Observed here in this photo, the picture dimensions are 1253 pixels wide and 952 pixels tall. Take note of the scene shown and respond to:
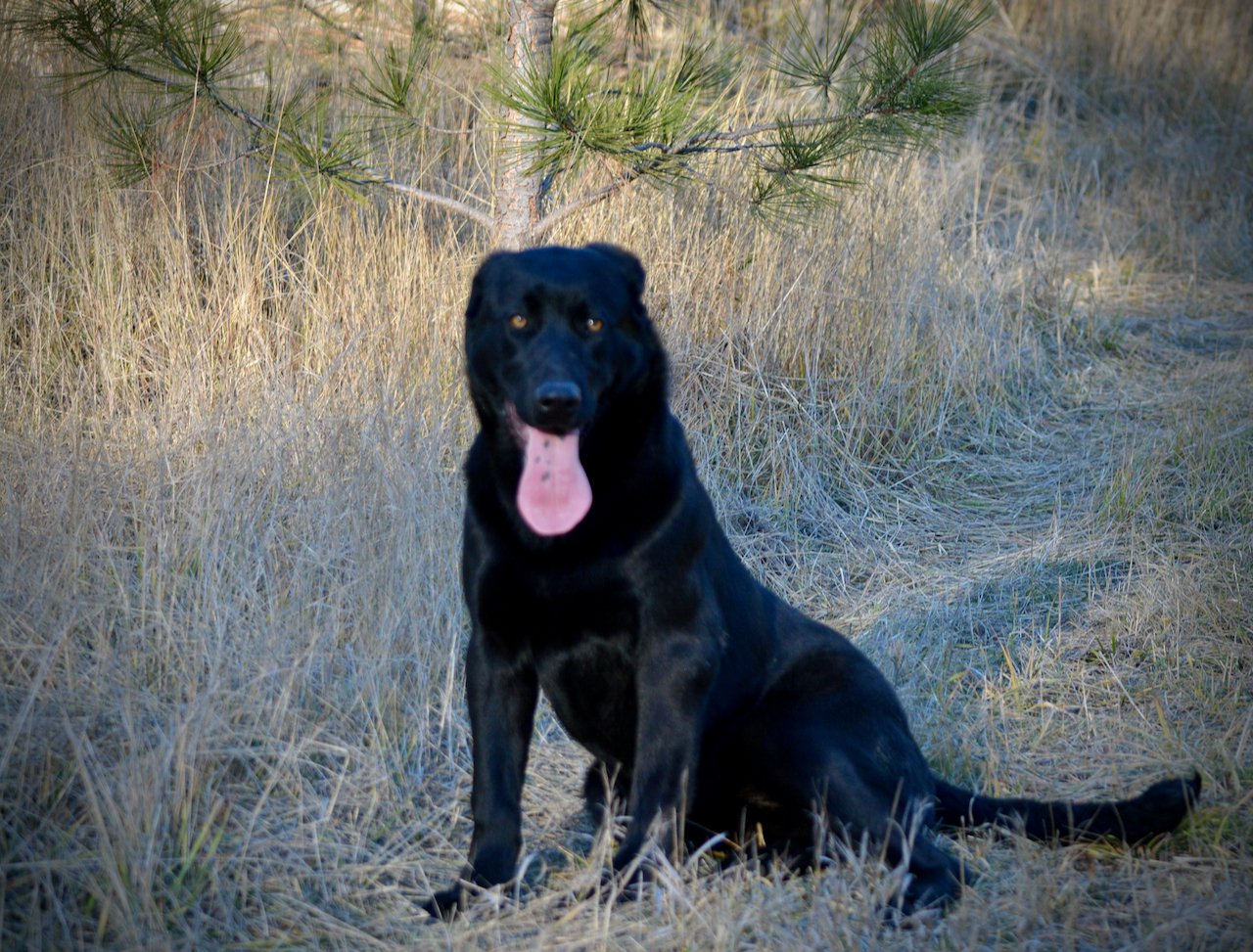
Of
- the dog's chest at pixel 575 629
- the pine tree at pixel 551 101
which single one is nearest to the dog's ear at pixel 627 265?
the dog's chest at pixel 575 629

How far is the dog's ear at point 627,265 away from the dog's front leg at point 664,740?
0.71 m

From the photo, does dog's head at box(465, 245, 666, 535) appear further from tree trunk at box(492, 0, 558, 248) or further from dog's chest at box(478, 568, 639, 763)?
tree trunk at box(492, 0, 558, 248)

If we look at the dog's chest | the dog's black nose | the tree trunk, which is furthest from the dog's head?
the tree trunk

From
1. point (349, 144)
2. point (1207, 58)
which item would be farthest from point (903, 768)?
point (1207, 58)

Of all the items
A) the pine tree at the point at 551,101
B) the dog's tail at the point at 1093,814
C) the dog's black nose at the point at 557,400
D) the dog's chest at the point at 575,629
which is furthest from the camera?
the pine tree at the point at 551,101

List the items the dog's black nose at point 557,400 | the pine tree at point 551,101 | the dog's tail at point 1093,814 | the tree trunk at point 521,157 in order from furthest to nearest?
the tree trunk at point 521,157 < the pine tree at point 551,101 < the dog's tail at point 1093,814 < the dog's black nose at point 557,400

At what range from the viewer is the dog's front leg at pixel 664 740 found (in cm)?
214

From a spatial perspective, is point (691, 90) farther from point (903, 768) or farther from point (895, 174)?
point (903, 768)

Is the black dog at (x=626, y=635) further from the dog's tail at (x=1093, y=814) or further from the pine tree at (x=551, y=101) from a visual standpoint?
the pine tree at (x=551, y=101)

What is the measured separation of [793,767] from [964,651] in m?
1.37

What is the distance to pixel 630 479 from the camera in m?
2.21

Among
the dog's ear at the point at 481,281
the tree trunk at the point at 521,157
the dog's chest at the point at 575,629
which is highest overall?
the tree trunk at the point at 521,157

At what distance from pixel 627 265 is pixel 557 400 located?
44 cm

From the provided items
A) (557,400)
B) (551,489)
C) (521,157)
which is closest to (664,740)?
(551,489)
